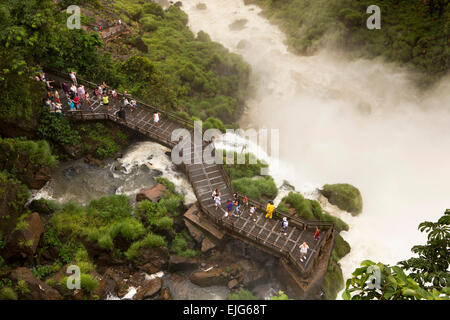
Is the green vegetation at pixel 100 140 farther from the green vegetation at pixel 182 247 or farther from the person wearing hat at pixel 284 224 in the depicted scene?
the person wearing hat at pixel 284 224

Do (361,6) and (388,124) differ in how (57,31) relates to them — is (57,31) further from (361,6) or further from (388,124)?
(361,6)

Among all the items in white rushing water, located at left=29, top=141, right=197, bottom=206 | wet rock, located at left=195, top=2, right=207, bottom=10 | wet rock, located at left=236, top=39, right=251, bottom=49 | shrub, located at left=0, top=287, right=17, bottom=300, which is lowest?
shrub, located at left=0, top=287, right=17, bottom=300

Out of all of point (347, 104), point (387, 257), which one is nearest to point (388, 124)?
point (347, 104)

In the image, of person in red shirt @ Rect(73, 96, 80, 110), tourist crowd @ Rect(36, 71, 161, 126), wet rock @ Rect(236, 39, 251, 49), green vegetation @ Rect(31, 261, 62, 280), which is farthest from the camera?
wet rock @ Rect(236, 39, 251, 49)

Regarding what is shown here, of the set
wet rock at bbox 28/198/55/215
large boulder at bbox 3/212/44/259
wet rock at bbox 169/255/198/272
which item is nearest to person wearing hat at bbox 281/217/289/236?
wet rock at bbox 169/255/198/272

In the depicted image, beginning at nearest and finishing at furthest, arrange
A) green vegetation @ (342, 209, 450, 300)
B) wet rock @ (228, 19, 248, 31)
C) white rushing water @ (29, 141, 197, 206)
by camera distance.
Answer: green vegetation @ (342, 209, 450, 300) → white rushing water @ (29, 141, 197, 206) → wet rock @ (228, 19, 248, 31)

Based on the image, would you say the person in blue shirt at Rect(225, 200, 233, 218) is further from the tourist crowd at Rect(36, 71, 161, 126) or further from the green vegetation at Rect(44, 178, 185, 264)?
the tourist crowd at Rect(36, 71, 161, 126)
